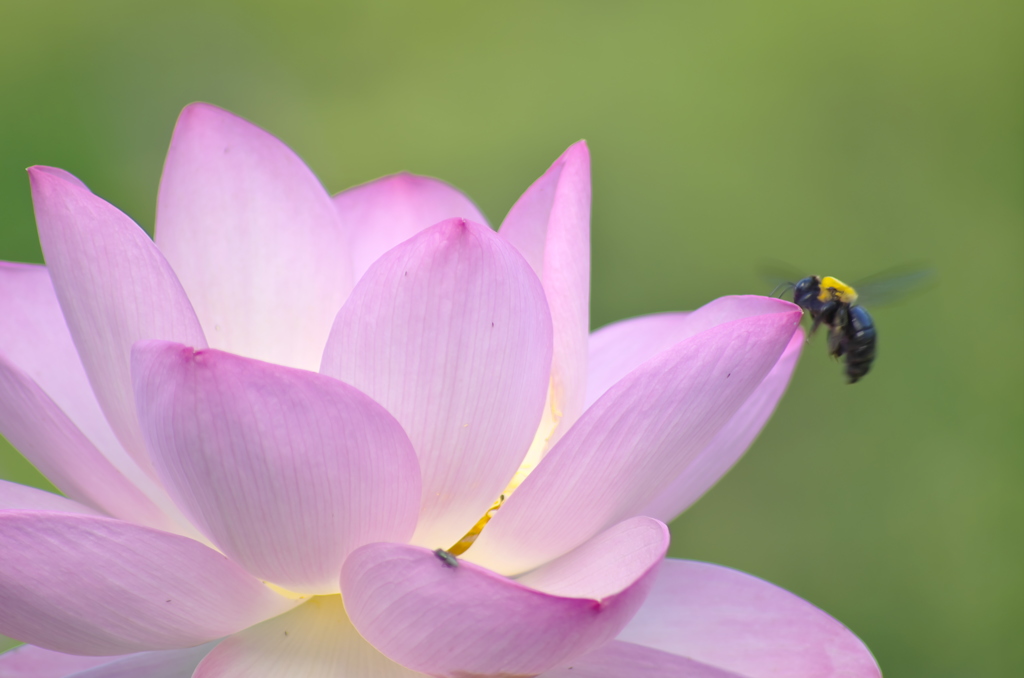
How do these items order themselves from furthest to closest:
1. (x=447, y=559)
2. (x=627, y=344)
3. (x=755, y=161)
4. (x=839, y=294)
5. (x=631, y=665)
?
(x=755, y=161) → (x=839, y=294) → (x=627, y=344) → (x=631, y=665) → (x=447, y=559)

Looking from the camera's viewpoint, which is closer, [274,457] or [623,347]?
[274,457]

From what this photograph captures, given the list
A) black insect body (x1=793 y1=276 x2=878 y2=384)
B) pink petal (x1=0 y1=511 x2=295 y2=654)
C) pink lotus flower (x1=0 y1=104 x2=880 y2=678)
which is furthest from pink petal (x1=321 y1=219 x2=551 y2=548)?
black insect body (x1=793 y1=276 x2=878 y2=384)

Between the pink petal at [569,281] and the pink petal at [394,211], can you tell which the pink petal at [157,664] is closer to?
the pink petal at [569,281]

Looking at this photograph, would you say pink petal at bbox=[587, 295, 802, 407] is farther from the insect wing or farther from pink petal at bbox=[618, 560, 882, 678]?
the insect wing

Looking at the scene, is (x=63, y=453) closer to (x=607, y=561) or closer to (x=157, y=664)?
(x=157, y=664)

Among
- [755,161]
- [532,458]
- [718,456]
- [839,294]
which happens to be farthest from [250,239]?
[755,161]

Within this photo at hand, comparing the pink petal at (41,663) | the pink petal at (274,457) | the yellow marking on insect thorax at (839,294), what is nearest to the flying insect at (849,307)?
the yellow marking on insect thorax at (839,294)
